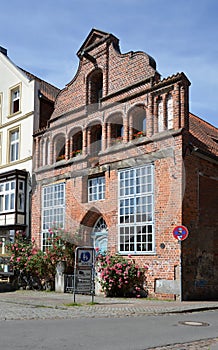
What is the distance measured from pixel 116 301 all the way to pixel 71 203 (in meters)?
7.07

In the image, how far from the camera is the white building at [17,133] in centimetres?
2564

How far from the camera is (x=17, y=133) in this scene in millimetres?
27781

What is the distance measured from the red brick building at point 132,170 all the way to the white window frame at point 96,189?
0.05 meters

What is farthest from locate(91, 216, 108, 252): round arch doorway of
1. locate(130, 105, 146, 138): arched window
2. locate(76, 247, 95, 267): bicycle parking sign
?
locate(76, 247, 95, 267): bicycle parking sign

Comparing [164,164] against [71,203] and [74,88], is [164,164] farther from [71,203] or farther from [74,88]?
[74,88]

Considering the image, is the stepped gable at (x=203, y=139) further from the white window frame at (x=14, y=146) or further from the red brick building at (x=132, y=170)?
the white window frame at (x=14, y=146)

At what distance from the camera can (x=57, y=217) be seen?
23.5 m

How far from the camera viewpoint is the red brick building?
17766mm

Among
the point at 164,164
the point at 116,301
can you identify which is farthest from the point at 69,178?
the point at 116,301

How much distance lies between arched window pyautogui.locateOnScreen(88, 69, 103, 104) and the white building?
13.6 ft

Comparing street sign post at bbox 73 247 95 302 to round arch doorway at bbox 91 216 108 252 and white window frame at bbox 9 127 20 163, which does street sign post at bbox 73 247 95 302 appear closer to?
round arch doorway at bbox 91 216 108 252

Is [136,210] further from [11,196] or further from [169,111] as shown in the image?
[11,196]

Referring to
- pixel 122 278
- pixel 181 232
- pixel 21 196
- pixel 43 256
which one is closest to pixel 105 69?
pixel 21 196

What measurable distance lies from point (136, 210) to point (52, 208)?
20.1ft
